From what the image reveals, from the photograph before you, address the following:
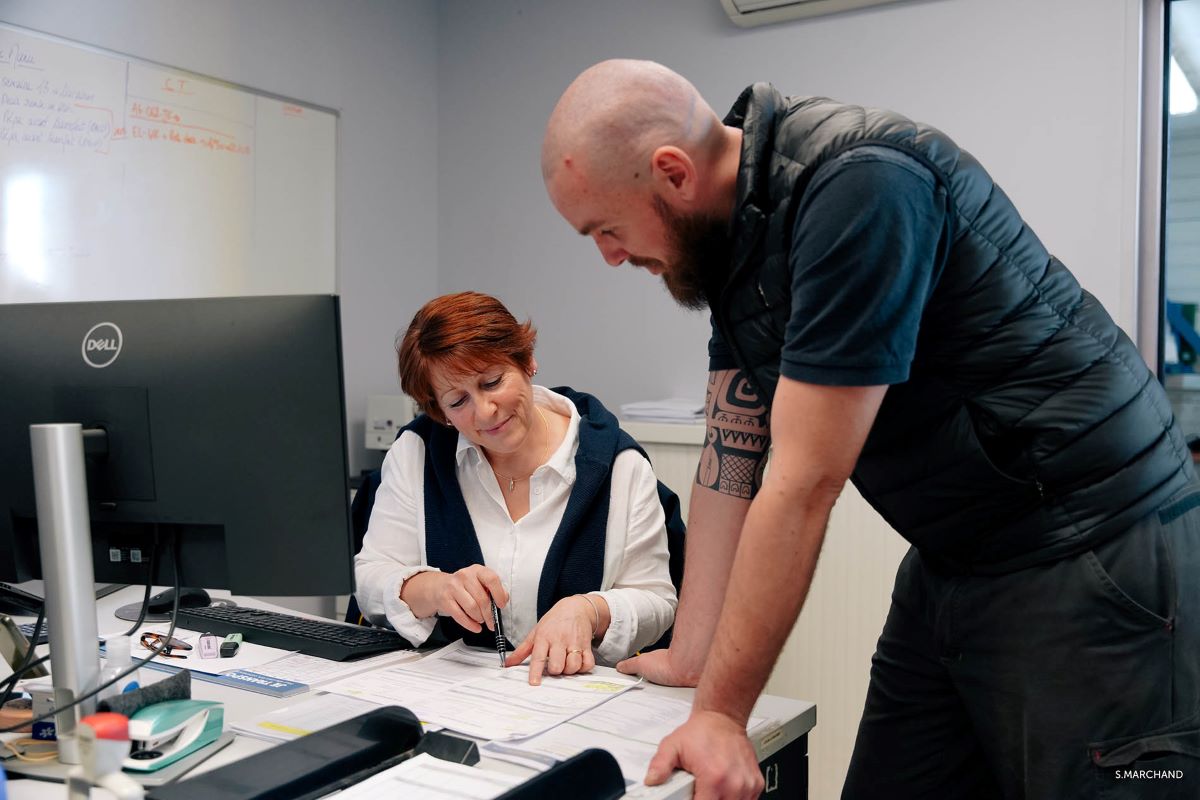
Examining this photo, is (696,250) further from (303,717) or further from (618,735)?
(303,717)

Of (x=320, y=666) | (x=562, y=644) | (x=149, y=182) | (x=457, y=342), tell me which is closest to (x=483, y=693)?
(x=562, y=644)

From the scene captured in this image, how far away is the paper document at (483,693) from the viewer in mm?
1255

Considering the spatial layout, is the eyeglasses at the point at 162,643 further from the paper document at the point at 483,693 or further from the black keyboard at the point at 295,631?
the paper document at the point at 483,693

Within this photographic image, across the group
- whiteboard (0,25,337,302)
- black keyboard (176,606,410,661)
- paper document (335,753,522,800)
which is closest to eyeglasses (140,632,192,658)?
black keyboard (176,606,410,661)

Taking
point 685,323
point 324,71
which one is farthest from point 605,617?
point 324,71

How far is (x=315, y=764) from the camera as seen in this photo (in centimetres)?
106

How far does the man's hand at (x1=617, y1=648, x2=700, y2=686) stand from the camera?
1.39 m

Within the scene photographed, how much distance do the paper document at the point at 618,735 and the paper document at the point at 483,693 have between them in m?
0.02

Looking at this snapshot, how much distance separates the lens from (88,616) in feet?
3.55

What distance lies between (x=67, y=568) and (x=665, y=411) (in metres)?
2.03

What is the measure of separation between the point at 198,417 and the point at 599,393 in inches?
91.3

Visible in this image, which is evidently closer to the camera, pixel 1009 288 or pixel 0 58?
pixel 1009 288

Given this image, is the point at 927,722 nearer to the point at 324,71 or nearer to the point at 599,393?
the point at 599,393

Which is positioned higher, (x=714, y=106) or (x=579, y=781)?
(x=714, y=106)
